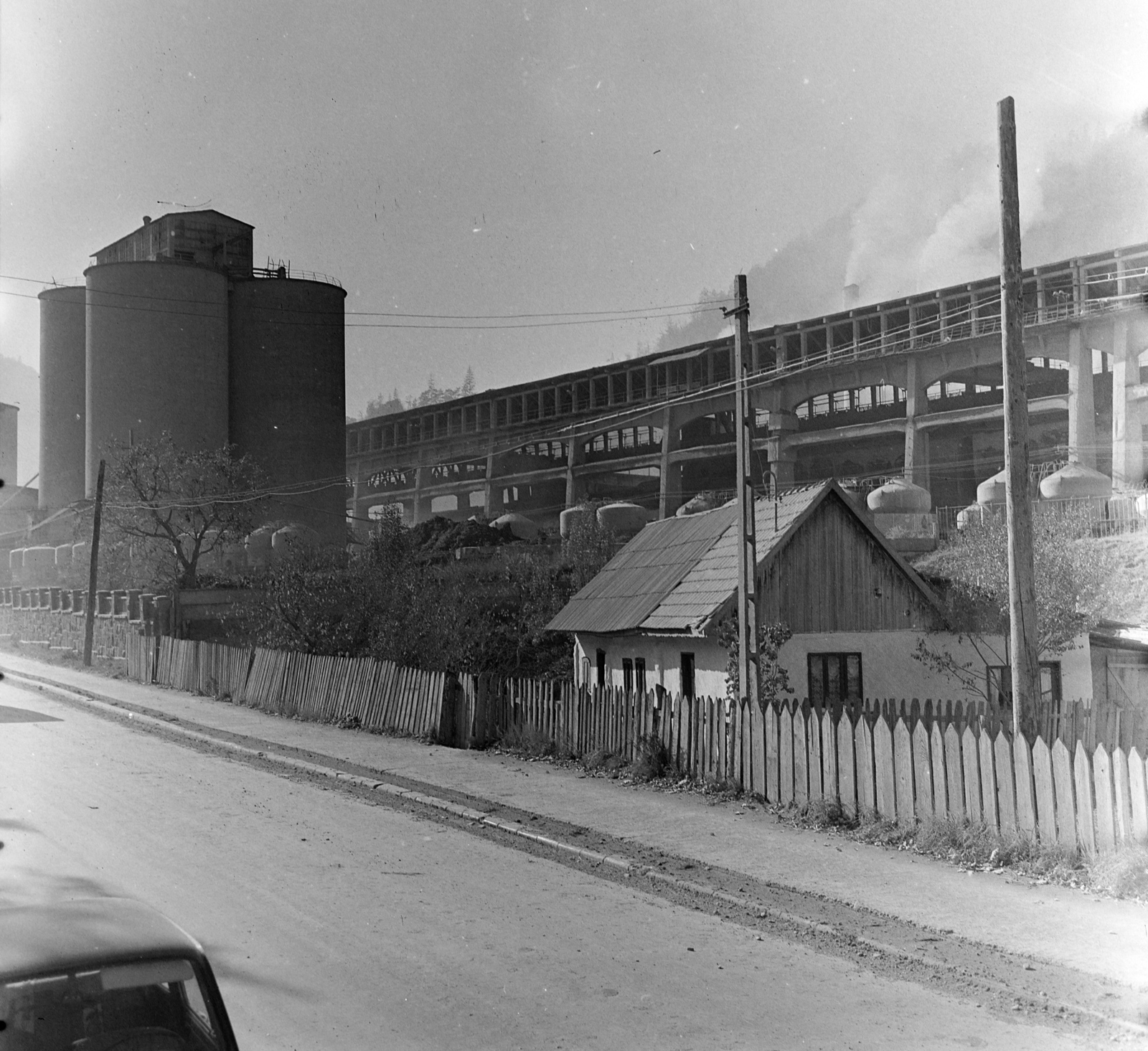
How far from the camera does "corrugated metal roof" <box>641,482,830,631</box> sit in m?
18.4

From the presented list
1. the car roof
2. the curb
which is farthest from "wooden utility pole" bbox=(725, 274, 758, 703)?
the car roof

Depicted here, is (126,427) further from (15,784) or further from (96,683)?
(15,784)

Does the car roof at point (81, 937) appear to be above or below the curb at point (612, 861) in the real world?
above

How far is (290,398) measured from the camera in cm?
7269

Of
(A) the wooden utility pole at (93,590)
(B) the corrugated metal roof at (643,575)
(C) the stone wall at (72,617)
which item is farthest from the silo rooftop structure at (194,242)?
(B) the corrugated metal roof at (643,575)

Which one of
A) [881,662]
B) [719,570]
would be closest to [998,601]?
[881,662]

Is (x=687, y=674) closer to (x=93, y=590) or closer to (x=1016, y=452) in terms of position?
(x=1016, y=452)

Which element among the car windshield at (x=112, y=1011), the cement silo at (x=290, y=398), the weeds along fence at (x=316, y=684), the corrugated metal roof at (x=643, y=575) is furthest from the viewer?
the cement silo at (x=290, y=398)

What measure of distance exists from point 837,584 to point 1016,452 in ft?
27.8

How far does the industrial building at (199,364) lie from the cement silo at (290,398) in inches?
3.2

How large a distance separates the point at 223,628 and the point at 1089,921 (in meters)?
38.6

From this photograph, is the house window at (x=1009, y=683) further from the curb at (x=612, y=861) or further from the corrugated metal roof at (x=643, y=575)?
the curb at (x=612, y=861)

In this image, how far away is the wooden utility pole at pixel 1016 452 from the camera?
11.0 m

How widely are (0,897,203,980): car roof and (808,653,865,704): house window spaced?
16.2 m
